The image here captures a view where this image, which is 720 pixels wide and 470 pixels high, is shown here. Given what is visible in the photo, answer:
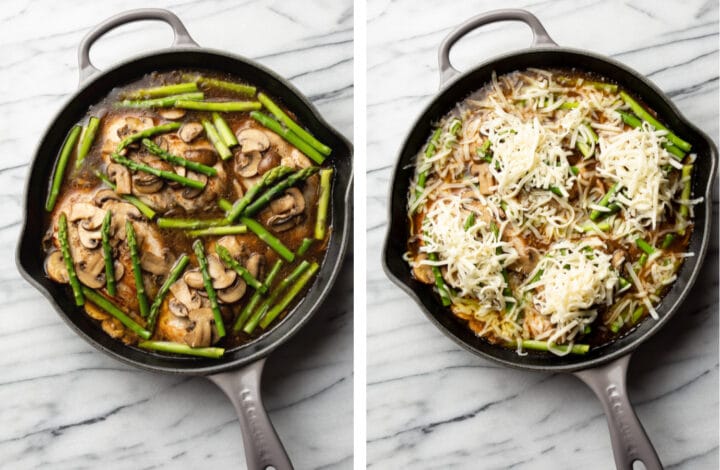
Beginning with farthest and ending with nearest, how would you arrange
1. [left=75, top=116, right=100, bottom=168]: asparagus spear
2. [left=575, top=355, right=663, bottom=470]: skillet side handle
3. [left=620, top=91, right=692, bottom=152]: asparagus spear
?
1. [left=75, top=116, right=100, bottom=168]: asparagus spear
2. [left=620, top=91, right=692, bottom=152]: asparagus spear
3. [left=575, top=355, right=663, bottom=470]: skillet side handle

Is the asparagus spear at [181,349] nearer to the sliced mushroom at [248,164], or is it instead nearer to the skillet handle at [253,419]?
the skillet handle at [253,419]

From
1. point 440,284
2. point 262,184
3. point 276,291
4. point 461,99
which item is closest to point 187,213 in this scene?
point 262,184

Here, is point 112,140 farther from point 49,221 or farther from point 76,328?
point 76,328

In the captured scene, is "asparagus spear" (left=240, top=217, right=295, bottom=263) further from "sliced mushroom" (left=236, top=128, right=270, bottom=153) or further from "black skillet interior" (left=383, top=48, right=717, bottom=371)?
"black skillet interior" (left=383, top=48, right=717, bottom=371)

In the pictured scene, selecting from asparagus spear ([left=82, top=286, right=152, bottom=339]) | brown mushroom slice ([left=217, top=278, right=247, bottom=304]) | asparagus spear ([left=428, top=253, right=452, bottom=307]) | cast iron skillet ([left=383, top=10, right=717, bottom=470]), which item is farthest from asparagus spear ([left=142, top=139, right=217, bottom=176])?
asparagus spear ([left=428, top=253, right=452, bottom=307])

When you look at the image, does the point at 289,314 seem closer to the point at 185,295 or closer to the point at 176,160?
the point at 185,295

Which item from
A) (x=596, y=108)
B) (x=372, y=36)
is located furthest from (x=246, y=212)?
(x=596, y=108)
